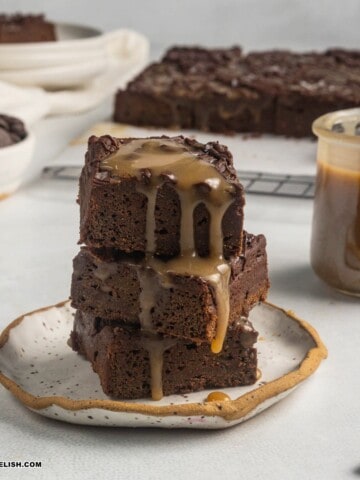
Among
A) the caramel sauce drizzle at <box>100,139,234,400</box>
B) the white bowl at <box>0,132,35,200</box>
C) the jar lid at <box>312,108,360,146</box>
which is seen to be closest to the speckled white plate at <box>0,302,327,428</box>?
the caramel sauce drizzle at <box>100,139,234,400</box>

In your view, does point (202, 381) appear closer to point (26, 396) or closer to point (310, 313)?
point (26, 396)

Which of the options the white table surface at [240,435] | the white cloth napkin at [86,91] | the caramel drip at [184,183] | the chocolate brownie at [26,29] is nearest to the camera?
the white table surface at [240,435]

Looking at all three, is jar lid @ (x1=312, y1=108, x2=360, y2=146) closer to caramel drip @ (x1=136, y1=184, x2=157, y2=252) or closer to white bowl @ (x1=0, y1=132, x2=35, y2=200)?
caramel drip @ (x1=136, y1=184, x2=157, y2=252)

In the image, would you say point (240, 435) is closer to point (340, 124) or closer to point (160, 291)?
point (160, 291)

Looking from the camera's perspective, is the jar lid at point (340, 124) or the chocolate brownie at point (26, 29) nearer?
the jar lid at point (340, 124)

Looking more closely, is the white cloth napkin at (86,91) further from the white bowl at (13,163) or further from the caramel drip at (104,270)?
the caramel drip at (104,270)

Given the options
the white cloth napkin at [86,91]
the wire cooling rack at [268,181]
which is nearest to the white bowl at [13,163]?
the wire cooling rack at [268,181]
